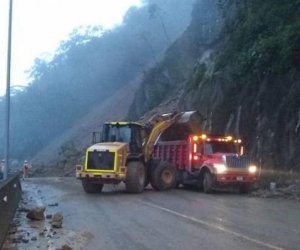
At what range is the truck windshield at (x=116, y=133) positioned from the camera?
29.8 metres

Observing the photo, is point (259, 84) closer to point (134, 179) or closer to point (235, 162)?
point (235, 162)

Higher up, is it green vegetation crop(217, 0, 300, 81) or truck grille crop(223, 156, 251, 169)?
green vegetation crop(217, 0, 300, 81)

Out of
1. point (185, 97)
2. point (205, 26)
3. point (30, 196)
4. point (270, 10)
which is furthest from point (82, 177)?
point (205, 26)

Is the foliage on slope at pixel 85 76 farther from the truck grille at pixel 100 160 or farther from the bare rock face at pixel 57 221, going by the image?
the bare rock face at pixel 57 221

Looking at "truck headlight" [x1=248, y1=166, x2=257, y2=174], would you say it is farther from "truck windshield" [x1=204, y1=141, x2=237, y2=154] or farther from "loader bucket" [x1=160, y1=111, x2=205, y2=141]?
"loader bucket" [x1=160, y1=111, x2=205, y2=141]

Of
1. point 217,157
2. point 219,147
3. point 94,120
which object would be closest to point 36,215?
point 217,157

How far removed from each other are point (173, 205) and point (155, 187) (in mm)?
8237

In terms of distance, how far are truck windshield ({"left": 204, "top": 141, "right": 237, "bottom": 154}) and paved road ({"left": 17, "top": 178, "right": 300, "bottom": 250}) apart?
14.2 ft

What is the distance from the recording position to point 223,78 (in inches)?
1652

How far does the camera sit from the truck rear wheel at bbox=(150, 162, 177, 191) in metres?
30.0

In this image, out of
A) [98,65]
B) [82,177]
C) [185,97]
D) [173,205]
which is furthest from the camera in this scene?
[98,65]

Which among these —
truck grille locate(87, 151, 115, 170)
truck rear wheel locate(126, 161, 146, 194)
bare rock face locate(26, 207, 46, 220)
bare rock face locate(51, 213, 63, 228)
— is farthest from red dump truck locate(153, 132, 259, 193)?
bare rock face locate(51, 213, 63, 228)

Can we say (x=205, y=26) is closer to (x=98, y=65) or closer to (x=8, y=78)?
(x=8, y=78)

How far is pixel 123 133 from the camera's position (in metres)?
29.9
